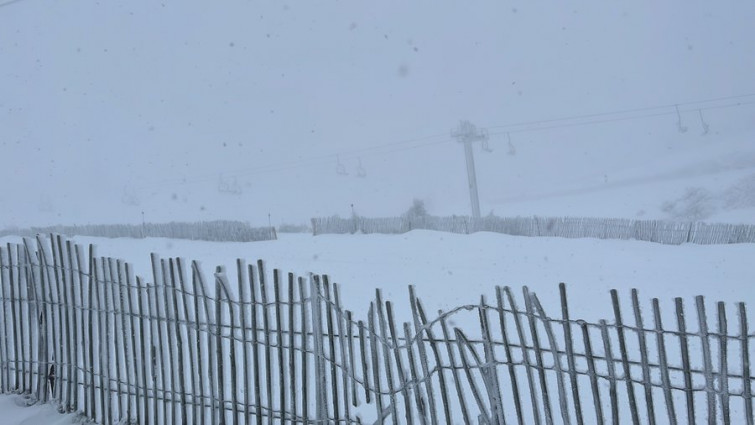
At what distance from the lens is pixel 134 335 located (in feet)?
16.1

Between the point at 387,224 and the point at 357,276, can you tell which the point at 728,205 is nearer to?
the point at 387,224

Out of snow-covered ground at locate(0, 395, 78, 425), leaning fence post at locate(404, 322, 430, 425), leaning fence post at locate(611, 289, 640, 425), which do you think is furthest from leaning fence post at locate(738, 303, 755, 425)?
snow-covered ground at locate(0, 395, 78, 425)

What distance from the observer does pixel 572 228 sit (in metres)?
23.0

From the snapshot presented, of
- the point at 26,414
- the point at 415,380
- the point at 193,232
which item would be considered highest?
the point at 193,232

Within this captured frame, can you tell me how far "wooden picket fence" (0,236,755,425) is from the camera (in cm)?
351

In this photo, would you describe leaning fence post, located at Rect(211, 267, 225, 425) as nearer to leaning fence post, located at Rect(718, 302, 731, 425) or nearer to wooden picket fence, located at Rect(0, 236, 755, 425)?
wooden picket fence, located at Rect(0, 236, 755, 425)

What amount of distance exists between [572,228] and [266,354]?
20583 mm

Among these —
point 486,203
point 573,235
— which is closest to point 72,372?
point 573,235

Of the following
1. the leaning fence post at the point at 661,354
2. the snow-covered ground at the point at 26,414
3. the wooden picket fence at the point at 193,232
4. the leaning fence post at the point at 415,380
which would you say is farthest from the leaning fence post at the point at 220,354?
the wooden picket fence at the point at 193,232

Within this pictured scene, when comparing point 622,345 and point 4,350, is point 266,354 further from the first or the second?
point 4,350

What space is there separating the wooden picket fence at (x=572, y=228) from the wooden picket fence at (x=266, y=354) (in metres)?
15.5

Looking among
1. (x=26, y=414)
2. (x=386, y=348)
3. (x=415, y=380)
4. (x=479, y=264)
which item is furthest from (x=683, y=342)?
(x=479, y=264)

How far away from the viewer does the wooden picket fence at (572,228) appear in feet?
66.8

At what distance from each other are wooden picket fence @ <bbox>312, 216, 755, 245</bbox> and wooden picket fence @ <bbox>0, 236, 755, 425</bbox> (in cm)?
1545
